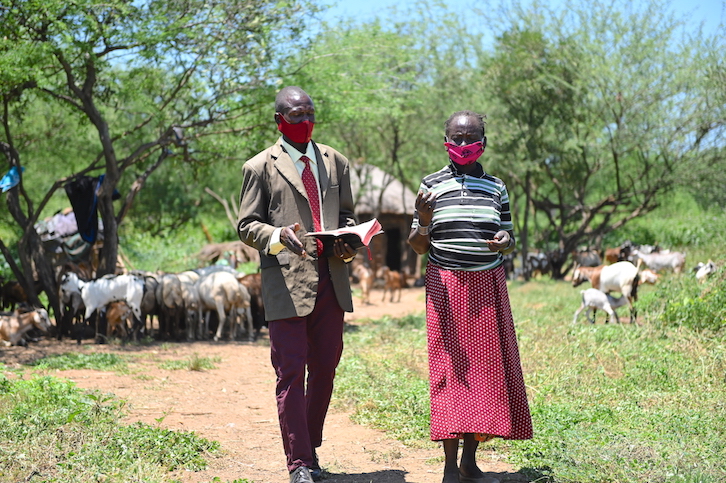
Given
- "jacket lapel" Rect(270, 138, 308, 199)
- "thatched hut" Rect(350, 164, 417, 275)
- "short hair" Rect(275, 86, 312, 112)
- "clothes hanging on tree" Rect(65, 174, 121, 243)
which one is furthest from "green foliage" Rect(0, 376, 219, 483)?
"thatched hut" Rect(350, 164, 417, 275)

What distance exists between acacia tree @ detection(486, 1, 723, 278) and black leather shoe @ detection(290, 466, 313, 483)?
651 inches

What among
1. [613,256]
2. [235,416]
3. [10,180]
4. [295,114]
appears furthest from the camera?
[613,256]

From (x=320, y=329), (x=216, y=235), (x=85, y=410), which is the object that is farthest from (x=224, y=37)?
(x=216, y=235)

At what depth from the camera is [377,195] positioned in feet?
85.5

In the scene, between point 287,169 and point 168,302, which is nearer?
point 287,169

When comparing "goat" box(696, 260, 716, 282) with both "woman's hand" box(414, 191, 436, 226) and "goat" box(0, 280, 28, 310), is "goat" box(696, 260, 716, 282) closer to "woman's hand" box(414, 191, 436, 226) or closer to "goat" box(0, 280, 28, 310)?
"woman's hand" box(414, 191, 436, 226)

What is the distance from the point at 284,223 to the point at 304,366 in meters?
0.84

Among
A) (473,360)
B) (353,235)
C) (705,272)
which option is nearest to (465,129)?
(353,235)

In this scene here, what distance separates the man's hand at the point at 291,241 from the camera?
4039 millimetres

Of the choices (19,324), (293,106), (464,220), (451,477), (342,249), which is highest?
(293,106)

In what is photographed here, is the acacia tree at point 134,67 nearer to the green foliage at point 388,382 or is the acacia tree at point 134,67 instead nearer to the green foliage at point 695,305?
the green foliage at point 388,382

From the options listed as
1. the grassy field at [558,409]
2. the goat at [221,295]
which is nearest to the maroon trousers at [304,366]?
the grassy field at [558,409]

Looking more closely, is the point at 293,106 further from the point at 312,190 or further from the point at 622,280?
the point at 622,280

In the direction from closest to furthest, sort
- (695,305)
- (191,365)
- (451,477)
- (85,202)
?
(451,477) → (695,305) → (191,365) → (85,202)
